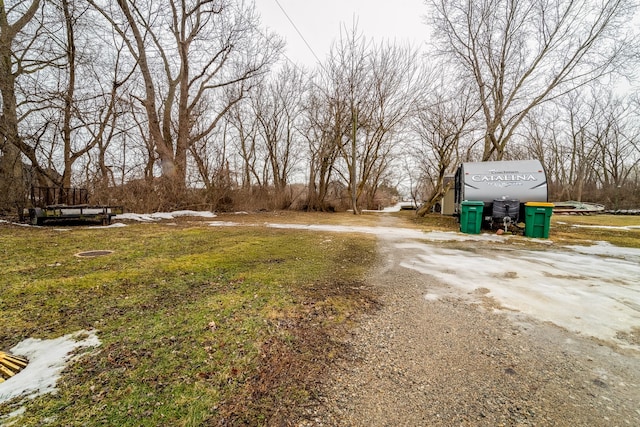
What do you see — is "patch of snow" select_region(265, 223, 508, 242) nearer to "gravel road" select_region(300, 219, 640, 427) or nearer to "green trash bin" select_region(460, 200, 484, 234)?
"green trash bin" select_region(460, 200, 484, 234)

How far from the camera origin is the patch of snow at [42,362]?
50.6 inches

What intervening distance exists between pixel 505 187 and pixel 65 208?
1301 cm

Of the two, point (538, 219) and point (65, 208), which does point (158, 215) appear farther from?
point (538, 219)

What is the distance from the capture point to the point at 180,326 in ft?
6.52

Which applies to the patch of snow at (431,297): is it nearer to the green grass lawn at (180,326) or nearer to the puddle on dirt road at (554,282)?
the puddle on dirt road at (554,282)

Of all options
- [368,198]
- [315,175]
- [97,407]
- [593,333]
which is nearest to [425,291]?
[593,333]

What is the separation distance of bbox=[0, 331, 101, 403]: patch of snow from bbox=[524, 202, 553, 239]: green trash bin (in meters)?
9.33

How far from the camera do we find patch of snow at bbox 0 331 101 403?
50.6 inches

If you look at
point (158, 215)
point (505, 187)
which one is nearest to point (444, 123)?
point (505, 187)

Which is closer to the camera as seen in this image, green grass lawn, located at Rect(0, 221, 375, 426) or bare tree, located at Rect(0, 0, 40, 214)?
green grass lawn, located at Rect(0, 221, 375, 426)

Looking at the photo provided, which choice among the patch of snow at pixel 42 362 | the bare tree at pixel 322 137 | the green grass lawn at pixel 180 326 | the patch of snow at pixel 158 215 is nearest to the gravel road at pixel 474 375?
the green grass lawn at pixel 180 326

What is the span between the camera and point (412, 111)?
51.5 ft

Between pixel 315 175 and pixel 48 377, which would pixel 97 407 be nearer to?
pixel 48 377

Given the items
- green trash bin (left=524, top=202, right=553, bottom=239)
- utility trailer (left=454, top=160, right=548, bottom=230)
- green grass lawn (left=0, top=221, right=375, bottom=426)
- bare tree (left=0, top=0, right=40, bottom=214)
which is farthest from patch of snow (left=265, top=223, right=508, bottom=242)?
bare tree (left=0, top=0, right=40, bottom=214)
